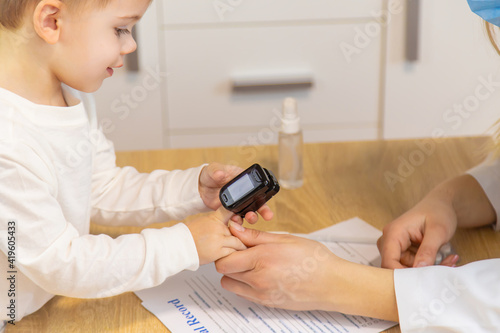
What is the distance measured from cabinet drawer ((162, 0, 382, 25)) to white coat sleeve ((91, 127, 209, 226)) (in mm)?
925

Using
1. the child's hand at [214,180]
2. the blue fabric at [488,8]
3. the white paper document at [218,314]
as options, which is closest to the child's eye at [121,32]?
the child's hand at [214,180]

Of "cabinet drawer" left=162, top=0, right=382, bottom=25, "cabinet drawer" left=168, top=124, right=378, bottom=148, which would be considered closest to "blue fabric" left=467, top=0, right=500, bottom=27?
"cabinet drawer" left=162, top=0, right=382, bottom=25

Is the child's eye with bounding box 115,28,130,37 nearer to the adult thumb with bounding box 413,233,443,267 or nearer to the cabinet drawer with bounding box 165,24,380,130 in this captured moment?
the adult thumb with bounding box 413,233,443,267

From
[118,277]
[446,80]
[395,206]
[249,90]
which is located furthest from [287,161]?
[446,80]

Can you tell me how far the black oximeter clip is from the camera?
2.70 ft

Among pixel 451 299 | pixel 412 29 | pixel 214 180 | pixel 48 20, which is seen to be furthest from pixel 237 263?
pixel 412 29

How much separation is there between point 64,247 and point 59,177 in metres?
0.11

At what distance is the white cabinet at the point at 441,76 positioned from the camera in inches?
73.9

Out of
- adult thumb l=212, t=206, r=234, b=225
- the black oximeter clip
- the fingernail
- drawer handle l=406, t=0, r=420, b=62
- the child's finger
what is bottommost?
the child's finger

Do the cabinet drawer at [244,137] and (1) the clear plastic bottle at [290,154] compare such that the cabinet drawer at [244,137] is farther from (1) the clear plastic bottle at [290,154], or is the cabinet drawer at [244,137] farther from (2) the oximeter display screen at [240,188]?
(2) the oximeter display screen at [240,188]

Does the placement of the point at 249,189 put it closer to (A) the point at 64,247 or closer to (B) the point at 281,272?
(B) the point at 281,272

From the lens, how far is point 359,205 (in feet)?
3.45

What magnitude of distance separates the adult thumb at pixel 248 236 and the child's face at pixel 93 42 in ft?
0.87

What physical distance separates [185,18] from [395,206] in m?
1.03
